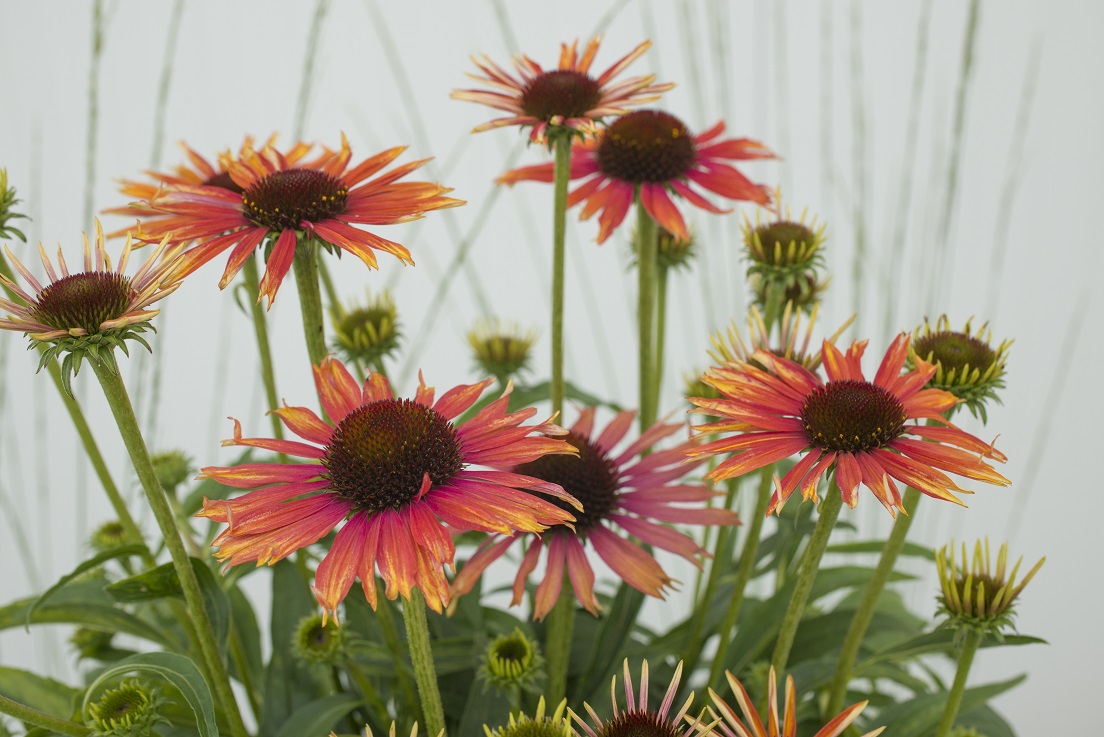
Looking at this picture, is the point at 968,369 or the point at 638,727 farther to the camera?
the point at 968,369

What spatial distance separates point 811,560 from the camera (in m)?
0.43

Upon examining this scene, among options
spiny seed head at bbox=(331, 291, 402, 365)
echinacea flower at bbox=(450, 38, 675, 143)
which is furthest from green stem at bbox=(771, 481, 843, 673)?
spiny seed head at bbox=(331, 291, 402, 365)

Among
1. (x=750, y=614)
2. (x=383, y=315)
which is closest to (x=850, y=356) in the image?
(x=750, y=614)

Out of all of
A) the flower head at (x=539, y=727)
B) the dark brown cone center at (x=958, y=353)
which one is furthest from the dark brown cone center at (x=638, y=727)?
the dark brown cone center at (x=958, y=353)

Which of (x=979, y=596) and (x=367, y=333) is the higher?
(x=367, y=333)

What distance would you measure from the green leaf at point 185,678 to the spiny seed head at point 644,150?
39 centimetres

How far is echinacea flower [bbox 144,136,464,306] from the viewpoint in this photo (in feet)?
1.44

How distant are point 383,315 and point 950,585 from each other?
1.29 feet

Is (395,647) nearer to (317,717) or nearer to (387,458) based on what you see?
(317,717)

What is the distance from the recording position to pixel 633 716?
361mm

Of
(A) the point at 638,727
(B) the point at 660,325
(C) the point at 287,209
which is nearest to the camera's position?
(A) the point at 638,727

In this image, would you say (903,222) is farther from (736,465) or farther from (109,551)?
(109,551)

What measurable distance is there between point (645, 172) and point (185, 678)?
40cm

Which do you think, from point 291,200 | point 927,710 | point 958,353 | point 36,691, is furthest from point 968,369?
point 36,691
